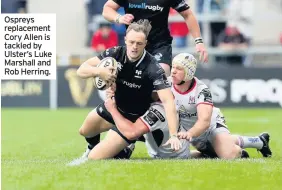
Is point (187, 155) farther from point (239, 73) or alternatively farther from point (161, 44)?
point (239, 73)

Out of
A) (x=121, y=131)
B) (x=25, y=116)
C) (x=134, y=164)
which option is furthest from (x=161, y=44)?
(x=25, y=116)

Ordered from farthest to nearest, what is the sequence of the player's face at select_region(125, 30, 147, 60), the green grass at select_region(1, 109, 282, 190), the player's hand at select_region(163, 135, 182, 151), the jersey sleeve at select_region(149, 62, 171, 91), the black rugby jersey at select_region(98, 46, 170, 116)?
the black rugby jersey at select_region(98, 46, 170, 116)
the jersey sleeve at select_region(149, 62, 171, 91)
the player's face at select_region(125, 30, 147, 60)
the player's hand at select_region(163, 135, 182, 151)
the green grass at select_region(1, 109, 282, 190)

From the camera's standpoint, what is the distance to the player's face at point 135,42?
→ 32.3 feet

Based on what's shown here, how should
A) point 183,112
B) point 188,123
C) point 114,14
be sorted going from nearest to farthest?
1. point 183,112
2. point 188,123
3. point 114,14

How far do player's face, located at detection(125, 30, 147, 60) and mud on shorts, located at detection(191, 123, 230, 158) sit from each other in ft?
4.88

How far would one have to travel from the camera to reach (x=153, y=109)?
10492 millimetres

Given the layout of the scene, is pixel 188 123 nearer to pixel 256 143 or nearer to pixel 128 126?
pixel 128 126

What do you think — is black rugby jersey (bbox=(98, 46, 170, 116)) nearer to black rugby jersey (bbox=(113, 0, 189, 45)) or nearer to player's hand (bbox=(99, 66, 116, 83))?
player's hand (bbox=(99, 66, 116, 83))

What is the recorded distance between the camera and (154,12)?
36.9 ft

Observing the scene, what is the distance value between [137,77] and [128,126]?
2.07ft

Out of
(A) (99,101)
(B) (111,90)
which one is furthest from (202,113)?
(A) (99,101)

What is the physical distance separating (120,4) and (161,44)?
2.34 ft

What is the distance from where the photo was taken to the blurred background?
22.4 meters

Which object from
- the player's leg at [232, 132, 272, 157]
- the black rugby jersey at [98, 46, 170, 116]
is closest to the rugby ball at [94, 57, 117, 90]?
Result: the black rugby jersey at [98, 46, 170, 116]
